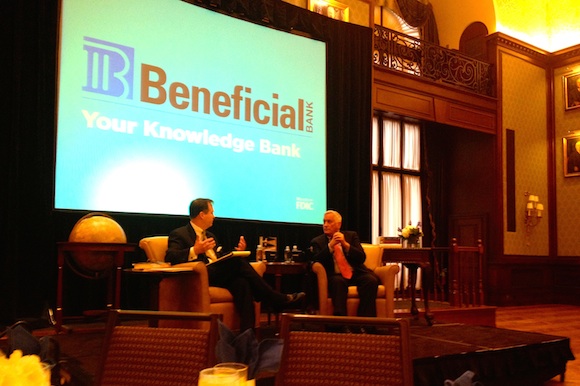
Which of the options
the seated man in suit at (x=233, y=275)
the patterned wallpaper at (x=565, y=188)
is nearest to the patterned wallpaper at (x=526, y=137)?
the patterned wallpaper at (x=565, y=188)

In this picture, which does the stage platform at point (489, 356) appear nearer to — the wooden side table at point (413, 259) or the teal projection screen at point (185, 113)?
the wooden side table at point (413, 259)

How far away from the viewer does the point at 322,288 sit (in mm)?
4215

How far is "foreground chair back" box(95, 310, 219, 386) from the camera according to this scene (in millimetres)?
1237

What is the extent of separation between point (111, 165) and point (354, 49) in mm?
3572

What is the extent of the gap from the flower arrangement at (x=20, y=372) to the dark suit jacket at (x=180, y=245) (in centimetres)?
330

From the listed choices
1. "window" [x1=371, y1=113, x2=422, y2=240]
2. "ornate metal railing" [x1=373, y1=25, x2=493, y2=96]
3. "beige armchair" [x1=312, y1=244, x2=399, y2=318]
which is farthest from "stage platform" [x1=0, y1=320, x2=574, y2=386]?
"ornate metal railing" [x1=373, y1=25, x2=493, y2=96]

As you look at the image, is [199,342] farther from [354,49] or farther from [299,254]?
[354,49]

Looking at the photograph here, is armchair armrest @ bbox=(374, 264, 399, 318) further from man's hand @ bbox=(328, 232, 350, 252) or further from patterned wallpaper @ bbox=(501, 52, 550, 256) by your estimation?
patterned wallpaper @ bbox=(501, 52, 550, 256)

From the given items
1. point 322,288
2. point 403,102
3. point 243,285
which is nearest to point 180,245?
point 243,285

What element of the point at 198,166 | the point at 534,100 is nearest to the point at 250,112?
the point at 198,166

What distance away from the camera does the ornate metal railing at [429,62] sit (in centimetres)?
749

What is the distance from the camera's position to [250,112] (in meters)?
5.64

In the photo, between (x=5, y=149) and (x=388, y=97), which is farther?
(x=388, y=97)

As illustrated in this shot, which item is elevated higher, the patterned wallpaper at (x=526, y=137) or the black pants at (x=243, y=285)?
the patterned wallpaper at (x=526, y=137)
